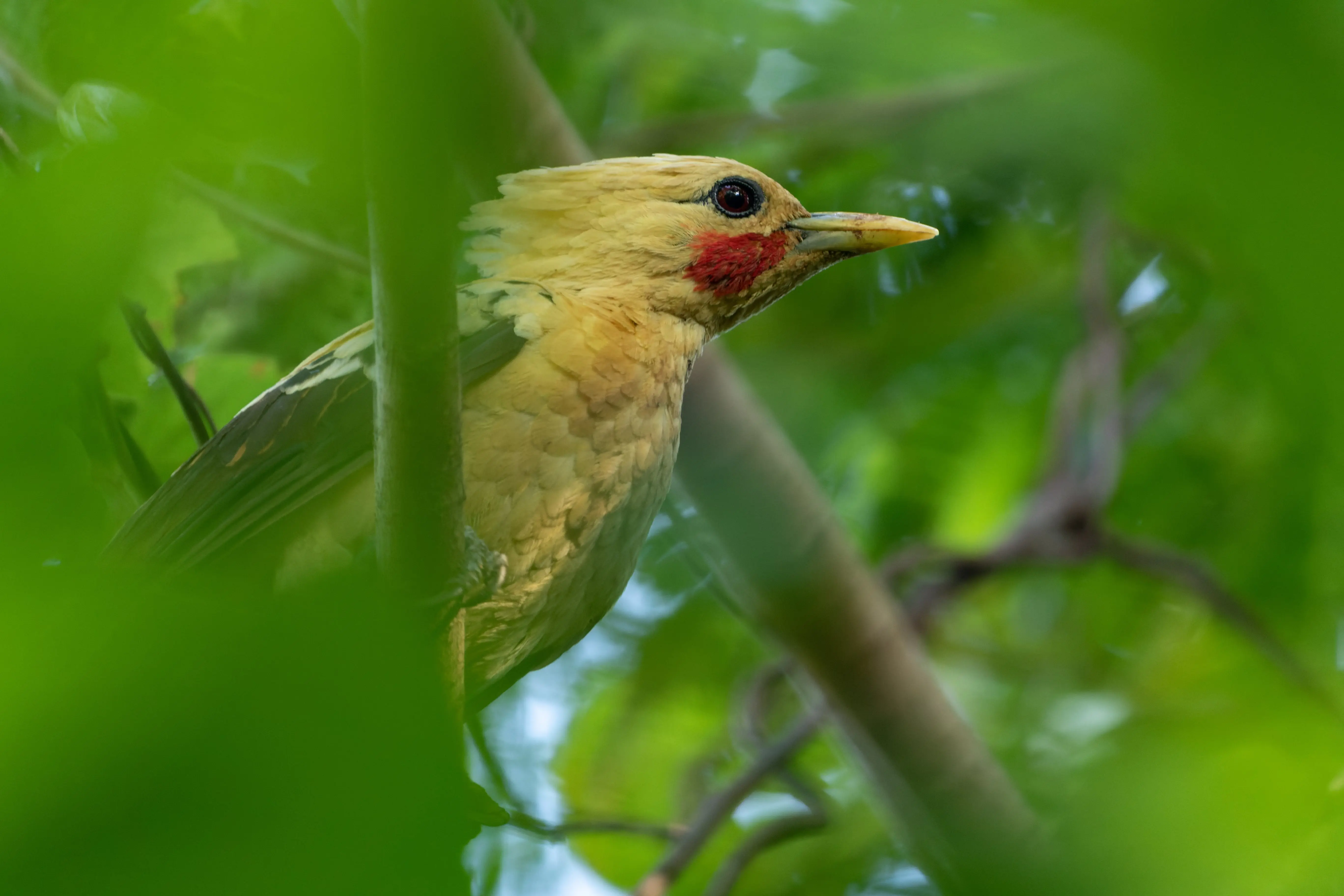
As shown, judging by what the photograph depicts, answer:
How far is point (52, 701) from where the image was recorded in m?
0.84

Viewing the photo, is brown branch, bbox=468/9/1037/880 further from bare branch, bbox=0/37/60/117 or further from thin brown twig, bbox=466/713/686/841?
bare branch, bbox=0/37/60/117

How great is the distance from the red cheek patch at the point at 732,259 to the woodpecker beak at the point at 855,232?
67mm

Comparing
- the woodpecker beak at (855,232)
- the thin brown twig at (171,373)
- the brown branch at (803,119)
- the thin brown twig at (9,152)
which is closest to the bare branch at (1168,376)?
the brown branch at (803,119)

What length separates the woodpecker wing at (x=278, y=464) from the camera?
10.3ft

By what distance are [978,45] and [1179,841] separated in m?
1.46

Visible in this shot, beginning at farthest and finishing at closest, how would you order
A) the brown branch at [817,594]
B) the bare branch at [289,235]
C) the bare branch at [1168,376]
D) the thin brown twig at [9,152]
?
the bare branch at [1168,376], the brown branch at [817,594], the bare branch at [289,235], the thin brown twig at [9,152]

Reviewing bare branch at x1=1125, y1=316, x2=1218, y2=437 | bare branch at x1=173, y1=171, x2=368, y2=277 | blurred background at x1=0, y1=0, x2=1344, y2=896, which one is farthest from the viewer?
bare branch at x1=1125, y1=316, x2=1218, y2=437

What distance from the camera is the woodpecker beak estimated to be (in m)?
3.69

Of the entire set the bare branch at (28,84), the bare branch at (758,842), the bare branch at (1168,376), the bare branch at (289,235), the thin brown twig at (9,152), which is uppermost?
the bare branch at (28,84)

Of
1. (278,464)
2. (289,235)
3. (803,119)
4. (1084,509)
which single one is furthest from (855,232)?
(1084,509)

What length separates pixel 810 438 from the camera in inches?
238

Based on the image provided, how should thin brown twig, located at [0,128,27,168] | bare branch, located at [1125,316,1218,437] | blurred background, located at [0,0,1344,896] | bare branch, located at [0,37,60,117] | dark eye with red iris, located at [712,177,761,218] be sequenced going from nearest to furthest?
blurred background, located at [0,0,1344,896], thin brown twig, located at [0,128,27,168], bare branch, located at [0,37,60,117], dark eye with red iris, located at [712,177,761,218], bare branch, located at [1125,316,1218,437]

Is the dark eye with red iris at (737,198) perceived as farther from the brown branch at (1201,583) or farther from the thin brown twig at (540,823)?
the brown branch at (1201,583)

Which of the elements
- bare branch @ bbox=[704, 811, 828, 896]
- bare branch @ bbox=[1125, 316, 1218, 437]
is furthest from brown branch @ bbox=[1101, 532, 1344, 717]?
bare branch @ bbox=[704, 811, 828, 896]
